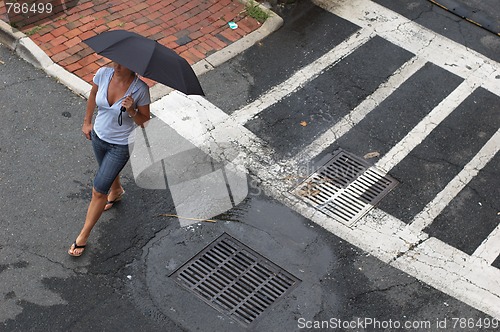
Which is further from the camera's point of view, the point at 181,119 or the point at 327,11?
the point at 327,11

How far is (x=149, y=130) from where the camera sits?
8.22m

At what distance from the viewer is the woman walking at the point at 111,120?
625 cm

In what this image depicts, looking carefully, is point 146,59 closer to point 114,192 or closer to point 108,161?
point 108,161

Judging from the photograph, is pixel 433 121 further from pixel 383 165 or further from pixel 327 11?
pixel 327 11

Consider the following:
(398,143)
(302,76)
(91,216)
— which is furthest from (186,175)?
(398,143)

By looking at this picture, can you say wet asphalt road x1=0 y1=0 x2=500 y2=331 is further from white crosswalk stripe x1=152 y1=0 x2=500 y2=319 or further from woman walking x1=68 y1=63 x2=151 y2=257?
woman walking x1=68 y1=63 x2=151 y2=257

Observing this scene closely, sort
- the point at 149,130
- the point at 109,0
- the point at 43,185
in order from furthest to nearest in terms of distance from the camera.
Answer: the point at 109,0 → the point at 149,130 → the point at 43,185

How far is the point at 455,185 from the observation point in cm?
809

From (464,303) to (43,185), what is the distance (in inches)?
162

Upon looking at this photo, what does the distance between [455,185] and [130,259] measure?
137 inches

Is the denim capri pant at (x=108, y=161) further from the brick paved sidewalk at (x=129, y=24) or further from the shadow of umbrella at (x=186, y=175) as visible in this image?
the brick paved sidewalk at (x=129, y=24)

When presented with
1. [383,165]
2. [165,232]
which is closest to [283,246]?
[165,232]

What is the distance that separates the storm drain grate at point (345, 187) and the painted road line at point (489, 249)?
1.08 meters

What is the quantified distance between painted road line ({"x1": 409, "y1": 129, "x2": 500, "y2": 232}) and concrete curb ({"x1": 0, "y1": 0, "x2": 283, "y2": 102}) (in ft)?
10.0
